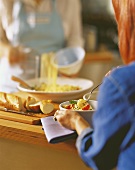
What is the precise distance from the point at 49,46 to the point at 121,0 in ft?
3.53

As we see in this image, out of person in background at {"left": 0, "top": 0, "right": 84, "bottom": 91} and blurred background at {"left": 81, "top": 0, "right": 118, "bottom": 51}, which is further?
blurred background at {"left": 81, "top": 0, "right": 118, "bottom": 51}

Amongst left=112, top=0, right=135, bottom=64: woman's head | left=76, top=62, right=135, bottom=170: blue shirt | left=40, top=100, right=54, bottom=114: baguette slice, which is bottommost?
left=40, top=100, right=54, bottom=114: baguette slice

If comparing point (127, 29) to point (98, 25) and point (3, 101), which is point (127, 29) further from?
point (98, 25)

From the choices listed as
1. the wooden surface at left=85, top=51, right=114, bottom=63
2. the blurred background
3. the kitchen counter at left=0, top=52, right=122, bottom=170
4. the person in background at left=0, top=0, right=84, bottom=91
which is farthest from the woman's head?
the blurred background

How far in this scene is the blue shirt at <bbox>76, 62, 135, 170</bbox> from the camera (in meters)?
1.02

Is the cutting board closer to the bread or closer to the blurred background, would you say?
the bread

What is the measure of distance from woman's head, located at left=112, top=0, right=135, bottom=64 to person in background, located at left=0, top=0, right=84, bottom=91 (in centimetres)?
104

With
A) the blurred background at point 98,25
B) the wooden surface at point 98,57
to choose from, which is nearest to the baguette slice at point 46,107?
the wooden surface at point 98,57

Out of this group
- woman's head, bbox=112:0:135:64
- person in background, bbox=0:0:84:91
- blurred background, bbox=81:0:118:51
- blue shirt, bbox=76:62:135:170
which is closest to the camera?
blue shirt, bbox=76:62:135:170

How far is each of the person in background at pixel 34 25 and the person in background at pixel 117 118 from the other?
1.06 metres

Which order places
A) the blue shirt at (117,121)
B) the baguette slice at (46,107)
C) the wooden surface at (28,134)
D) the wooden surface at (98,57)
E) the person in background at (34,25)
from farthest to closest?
the wooden surface at (98,57) < the person in background at (34,25) < the baguette slice at (46,107) < the wooden surface at (28,134) < the blue shirt at (117,121)

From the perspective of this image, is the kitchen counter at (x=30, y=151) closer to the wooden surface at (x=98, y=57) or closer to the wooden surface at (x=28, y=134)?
the wooden surface at (x=28, y=134)

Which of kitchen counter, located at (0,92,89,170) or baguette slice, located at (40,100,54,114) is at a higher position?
baguette slice, located at (40,100,54,114)

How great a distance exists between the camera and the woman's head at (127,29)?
44.0 inches
